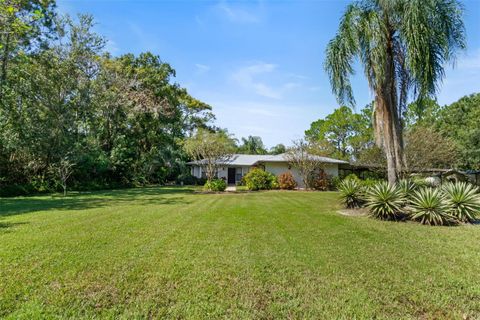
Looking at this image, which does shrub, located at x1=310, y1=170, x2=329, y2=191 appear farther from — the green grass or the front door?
the green grass

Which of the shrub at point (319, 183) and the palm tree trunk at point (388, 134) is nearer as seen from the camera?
the palm tree trunk at point (388, 134)

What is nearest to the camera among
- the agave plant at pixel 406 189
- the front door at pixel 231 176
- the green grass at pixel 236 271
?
the green grass at pixel 236 271

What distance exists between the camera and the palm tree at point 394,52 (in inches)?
361

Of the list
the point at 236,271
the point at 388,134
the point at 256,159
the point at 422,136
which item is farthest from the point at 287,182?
the point at 236,271

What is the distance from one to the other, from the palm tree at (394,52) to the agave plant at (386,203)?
145cm

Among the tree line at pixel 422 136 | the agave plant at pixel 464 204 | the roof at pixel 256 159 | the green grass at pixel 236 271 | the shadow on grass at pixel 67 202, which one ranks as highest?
the tree line at pixel 422 136

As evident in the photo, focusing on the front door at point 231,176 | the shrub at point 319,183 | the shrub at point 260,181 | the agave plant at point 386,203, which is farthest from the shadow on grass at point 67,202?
the front door at point 231,176

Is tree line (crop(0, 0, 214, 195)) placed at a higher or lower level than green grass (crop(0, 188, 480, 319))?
higher

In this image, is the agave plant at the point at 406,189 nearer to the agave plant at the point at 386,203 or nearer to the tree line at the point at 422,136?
the agave plant at the point at 386,203

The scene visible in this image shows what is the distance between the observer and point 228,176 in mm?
31484

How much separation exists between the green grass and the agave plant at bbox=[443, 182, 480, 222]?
1.16 m

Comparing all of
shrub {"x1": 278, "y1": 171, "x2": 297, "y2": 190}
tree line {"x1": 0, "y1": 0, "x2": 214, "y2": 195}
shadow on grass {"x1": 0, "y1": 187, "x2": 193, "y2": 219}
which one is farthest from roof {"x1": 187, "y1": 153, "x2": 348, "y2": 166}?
shadow on grass {"x1": 0, "y1": 187, "x2": 193, "y2": 219}

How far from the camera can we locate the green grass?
3287mm

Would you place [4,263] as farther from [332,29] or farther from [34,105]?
[34,105]
